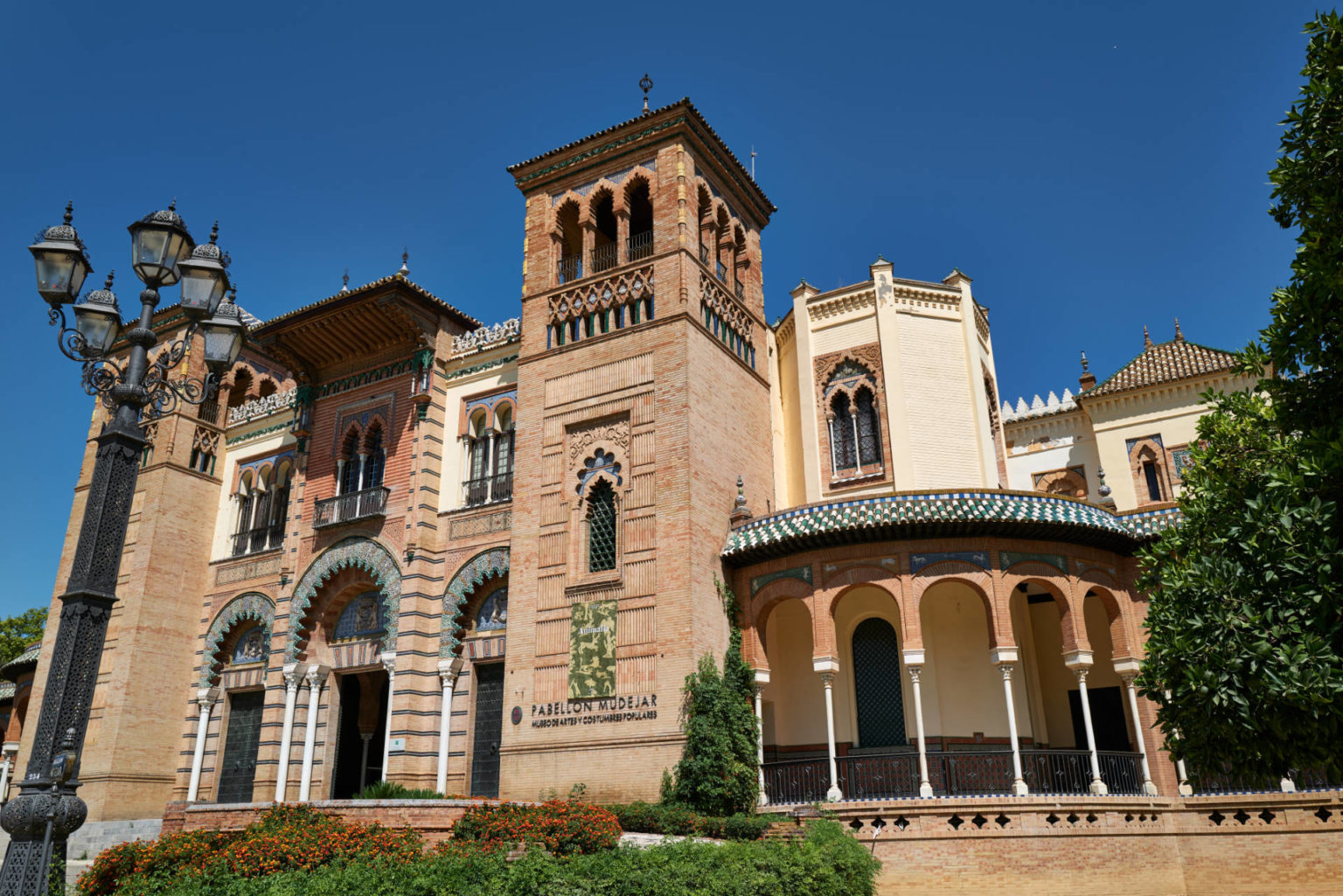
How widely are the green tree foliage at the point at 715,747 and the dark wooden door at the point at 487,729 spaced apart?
4.10 meters

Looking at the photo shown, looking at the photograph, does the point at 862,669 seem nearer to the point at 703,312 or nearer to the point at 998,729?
the point at 998,729

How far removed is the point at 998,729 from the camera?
16.5 m

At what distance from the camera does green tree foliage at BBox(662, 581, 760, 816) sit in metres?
Answer: 14.6

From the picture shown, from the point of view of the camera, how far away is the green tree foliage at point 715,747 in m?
14.6

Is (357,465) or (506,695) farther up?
→ (357,465)

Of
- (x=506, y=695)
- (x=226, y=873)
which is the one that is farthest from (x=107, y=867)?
(x=506, y=695)

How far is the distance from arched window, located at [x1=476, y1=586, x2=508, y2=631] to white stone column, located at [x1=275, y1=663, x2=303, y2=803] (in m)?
4.18

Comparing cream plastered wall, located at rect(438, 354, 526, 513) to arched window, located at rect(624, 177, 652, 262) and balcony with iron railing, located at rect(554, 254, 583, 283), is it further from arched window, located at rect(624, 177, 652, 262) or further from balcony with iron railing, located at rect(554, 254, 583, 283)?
arched window, located at rect(624, 177, 652, 262)

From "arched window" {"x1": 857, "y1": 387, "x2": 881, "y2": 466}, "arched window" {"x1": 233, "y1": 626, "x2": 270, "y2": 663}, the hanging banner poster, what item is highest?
"arched window" {"x1": 857, "y1": 387, "x2": 881, "y2": 466}

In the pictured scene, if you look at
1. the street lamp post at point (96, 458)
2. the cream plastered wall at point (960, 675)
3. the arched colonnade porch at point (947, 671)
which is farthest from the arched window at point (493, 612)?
the street lamp post at point (96, 458)

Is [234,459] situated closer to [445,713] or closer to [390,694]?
[390,694]

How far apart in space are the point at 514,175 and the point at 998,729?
1410 cm

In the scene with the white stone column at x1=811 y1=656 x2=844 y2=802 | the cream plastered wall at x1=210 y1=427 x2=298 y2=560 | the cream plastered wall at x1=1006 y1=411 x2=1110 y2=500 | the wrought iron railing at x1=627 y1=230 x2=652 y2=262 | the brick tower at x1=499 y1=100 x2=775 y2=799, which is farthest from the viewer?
the cream plastered wall at x1=210 y1=427 x2=298 y2=560

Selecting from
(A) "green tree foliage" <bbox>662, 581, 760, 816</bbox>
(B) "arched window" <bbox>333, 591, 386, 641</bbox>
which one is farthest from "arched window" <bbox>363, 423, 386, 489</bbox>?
(A) "green tree foliage" <bbox>662, 581, 760, 816</bbox>
